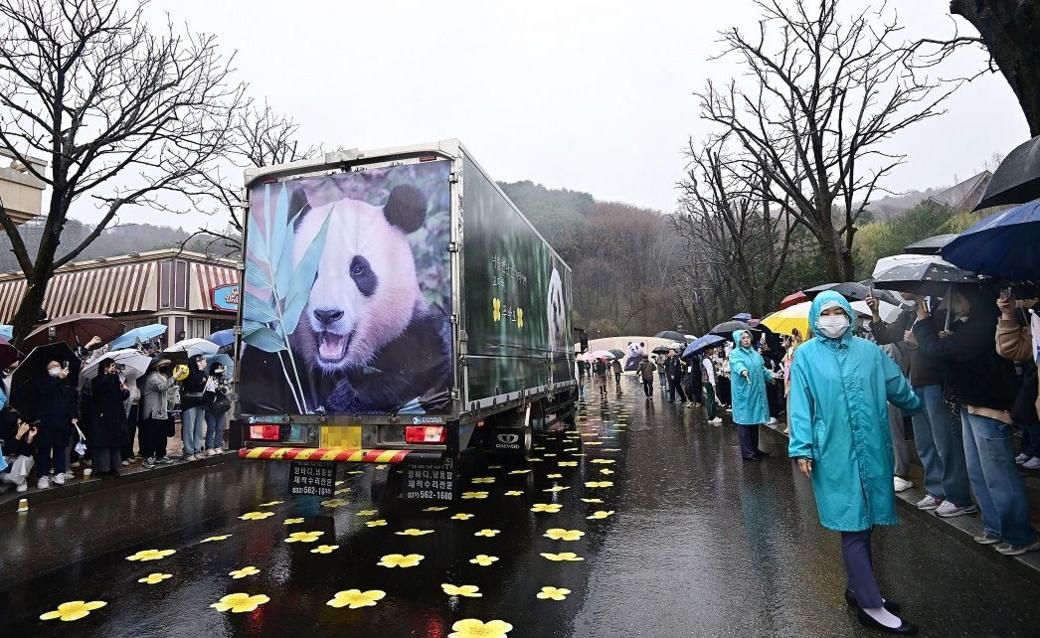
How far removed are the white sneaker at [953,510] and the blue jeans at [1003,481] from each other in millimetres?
828

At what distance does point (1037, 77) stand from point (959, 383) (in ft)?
9.87

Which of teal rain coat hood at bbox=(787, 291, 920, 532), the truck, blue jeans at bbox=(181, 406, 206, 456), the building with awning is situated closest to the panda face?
the truck

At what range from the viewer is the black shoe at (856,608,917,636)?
10.5 ft

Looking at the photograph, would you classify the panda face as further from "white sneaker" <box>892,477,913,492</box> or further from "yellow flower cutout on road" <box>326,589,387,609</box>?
"white sneaker" <box>892,477,913,492</box>

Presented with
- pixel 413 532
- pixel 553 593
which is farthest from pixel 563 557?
pixel 413 532

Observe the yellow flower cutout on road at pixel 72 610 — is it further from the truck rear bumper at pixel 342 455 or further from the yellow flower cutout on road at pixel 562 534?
the yellow flower cutout on road at pixel 562 534

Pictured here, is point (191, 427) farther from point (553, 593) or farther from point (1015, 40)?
point (1015, 40)

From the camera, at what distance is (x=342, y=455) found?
17.8 feet

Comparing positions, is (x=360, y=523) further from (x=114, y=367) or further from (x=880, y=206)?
(x=880, y=206)

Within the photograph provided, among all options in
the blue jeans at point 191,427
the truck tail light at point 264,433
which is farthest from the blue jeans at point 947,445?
the blue jeans at point 191,427

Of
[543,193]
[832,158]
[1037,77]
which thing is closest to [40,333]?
[1037,77]

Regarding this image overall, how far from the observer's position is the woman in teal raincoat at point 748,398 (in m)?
8.75

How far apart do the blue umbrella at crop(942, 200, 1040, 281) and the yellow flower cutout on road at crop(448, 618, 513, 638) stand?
157 inches

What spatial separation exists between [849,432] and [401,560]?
3.41 meters
